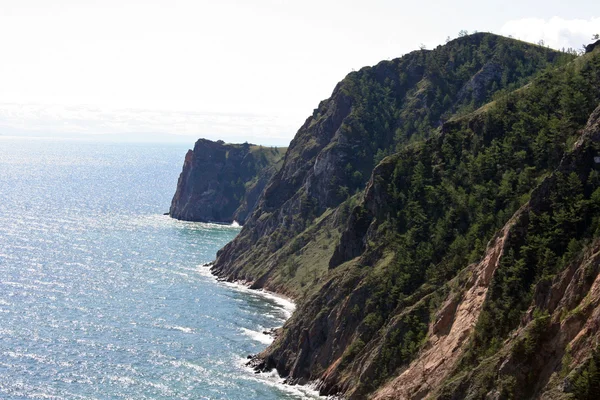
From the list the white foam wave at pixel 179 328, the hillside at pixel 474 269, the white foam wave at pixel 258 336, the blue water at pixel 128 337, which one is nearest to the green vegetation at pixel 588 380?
the hillside at pixel 474 269

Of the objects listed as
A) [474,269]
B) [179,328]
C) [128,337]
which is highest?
[474,269]

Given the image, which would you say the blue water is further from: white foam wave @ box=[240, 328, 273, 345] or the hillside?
the hillside

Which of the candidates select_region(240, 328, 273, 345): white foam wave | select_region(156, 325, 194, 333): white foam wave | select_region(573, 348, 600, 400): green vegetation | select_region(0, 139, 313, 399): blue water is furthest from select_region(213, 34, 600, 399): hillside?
select_region(156, 325, 194, 333): white foam wave

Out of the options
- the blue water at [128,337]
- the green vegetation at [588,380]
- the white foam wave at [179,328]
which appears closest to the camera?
the green vegetation at [588,380]

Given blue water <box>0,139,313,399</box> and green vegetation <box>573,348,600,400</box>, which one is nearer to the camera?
green vegetation <box>573,348,600,400</box>

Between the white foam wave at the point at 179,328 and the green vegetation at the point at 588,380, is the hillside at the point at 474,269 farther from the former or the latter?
the white foam wave at the point at 179,328

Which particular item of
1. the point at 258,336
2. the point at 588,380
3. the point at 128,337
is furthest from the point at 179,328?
the point at 588,380

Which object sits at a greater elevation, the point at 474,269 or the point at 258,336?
the point at 474,269

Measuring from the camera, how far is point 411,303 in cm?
12506

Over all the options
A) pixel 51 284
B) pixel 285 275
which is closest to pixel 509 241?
pixel 285 275

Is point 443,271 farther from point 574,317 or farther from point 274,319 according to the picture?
point 274,319

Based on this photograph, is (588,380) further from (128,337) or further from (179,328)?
(179,328)

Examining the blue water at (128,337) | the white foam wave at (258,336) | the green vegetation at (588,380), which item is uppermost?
the green vegetation at (588,380)

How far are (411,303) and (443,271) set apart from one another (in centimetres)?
687
